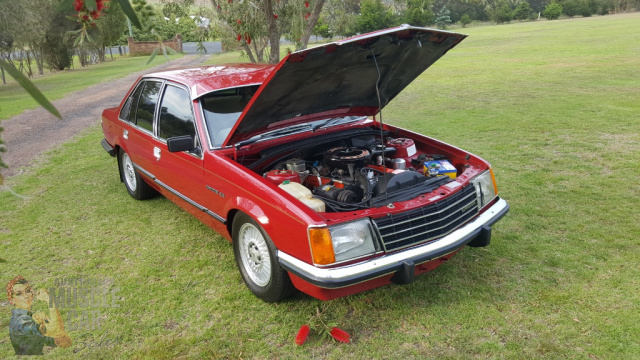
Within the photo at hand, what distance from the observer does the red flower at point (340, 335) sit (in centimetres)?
307

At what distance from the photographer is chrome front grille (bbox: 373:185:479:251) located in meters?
3.11

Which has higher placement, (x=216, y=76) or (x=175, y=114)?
(x=216, y=76)

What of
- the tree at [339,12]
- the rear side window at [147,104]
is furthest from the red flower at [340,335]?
the tree at [339,12]

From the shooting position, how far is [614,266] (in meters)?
3.79

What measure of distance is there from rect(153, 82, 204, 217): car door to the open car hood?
1.43 feet

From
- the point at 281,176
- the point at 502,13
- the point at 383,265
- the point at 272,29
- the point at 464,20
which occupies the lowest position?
the point at 383,265

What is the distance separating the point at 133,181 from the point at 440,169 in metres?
3.76

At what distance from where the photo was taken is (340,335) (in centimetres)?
309

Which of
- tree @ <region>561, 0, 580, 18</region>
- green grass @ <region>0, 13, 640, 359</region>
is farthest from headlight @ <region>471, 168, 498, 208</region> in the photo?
tree @ <region>561, 0, 580, 18</region>

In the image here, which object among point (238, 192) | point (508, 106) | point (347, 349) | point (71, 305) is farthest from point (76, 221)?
point (508, 106)

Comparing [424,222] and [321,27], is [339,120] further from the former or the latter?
[321,27]

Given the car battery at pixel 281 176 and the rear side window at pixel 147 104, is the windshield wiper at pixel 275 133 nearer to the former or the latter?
the car battery at pixel 281 176

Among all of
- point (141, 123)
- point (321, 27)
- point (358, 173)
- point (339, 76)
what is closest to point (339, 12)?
point (141, 123)

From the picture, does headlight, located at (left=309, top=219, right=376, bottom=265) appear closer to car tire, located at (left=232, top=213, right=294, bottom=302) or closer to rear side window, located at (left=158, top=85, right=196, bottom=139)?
car tire, located at (left=232, top=213, right=294, bottom=302)
